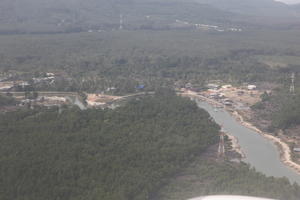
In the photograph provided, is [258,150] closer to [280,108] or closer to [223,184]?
[223,184]

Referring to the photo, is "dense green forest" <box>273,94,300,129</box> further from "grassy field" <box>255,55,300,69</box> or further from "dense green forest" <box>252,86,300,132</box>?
"grassy field" <box>255,55,300,69</box>

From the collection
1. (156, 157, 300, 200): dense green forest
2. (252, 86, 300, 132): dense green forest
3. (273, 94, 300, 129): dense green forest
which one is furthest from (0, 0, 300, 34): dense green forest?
(156, 157, 300, 200): dense green forest

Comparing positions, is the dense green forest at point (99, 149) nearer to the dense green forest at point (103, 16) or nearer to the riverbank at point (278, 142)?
the riverbank at point (278, 142)

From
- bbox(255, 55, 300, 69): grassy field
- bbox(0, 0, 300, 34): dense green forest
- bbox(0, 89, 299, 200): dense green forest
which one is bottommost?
bbox(255, 55, 300, 69): grassy field

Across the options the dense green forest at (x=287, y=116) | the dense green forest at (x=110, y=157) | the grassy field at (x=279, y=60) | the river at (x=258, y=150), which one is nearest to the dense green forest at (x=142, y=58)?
the grassy field at (x=279, y=60)

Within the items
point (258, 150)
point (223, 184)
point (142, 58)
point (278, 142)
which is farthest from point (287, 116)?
point (142, 58)

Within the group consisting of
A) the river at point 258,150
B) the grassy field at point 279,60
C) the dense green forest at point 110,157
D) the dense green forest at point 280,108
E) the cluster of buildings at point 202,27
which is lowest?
the river at point 258,150

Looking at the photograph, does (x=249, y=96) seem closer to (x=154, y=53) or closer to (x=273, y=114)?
(x=273, y=114)
